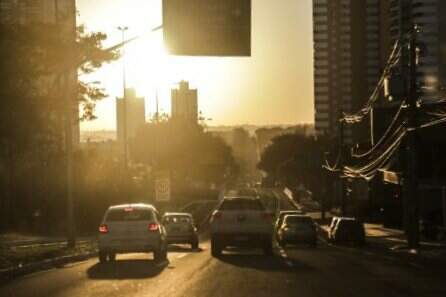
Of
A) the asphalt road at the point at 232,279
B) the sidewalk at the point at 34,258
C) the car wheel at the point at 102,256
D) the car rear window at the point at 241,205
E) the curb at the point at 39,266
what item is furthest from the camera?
the car rear window at the point at 241,205

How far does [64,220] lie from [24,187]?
9032 millimetres

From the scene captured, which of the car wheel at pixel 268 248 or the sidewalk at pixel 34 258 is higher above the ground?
the sidewalk at pixel 34 258

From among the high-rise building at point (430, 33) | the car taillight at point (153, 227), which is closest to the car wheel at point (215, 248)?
the car taillight at point (153, 227)

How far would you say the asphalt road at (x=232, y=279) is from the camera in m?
19.2

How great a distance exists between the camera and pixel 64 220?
63906 mm

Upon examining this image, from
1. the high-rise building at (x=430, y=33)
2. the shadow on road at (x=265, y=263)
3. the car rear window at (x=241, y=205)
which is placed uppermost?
the high-rise building at (x=430, y=33)

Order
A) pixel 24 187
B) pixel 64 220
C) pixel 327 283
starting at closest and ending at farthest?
1. pixel 327 283
2. pixel 64 220
3. pixel 24 187

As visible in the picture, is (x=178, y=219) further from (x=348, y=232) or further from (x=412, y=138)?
(x=412, y=138)

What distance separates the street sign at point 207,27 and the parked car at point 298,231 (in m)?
19.4

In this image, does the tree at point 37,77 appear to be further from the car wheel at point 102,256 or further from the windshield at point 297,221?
the windshield at point 297,221

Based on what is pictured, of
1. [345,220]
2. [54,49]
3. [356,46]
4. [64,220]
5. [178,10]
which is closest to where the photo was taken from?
[178,10]

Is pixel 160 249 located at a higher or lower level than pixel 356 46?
lower

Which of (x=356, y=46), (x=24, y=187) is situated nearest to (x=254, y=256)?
(x=24, y=187)

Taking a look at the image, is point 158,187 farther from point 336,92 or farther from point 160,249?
point 336,92
